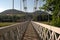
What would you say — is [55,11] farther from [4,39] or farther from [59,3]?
[4,39]

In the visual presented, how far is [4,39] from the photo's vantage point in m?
6.22

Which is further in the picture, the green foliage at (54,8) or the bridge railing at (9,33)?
the green foliage at (54,8)

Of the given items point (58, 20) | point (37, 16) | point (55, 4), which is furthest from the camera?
point (37, 16)

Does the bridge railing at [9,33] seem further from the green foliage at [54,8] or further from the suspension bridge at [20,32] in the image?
the green foliage at [54,8]

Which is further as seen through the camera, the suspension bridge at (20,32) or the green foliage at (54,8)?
the green foliage at (54,8)

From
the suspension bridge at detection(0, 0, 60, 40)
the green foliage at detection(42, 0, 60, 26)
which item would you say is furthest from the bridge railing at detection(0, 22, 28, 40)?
the green foliage at detection(42, 0, 60, 26)

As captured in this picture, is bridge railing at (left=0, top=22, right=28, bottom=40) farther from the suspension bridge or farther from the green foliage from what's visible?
the green foliage

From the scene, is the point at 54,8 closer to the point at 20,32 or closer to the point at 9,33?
the point at 20,32

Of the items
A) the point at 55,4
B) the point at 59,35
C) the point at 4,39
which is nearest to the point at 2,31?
the point at 4,39

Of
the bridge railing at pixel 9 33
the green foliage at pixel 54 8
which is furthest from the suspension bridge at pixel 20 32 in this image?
the green foliage at pixel 54 8

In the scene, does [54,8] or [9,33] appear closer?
[9,33]

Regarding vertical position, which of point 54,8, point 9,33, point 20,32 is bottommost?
point 20,32

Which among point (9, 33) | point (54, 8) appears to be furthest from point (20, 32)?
point (9, 33)

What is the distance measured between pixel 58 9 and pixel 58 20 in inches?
44.3
